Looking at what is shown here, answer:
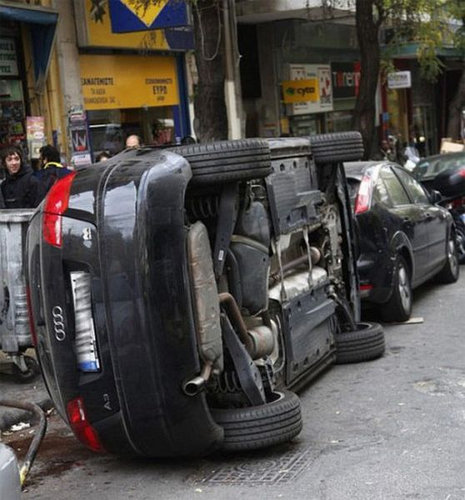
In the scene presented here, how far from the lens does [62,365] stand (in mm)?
5328

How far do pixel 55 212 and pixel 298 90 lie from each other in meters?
17.0

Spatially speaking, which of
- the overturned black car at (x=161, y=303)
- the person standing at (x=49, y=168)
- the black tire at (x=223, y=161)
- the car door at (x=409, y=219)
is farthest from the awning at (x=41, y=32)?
the black tire at (x=223, y=161)

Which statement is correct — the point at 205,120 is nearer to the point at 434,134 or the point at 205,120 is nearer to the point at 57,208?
the point at 57,208

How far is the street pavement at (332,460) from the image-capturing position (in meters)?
5.22

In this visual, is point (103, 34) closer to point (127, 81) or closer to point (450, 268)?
point (127, 81)

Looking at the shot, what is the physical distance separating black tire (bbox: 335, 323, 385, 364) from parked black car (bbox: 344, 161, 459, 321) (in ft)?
3.89

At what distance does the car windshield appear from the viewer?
565 inches

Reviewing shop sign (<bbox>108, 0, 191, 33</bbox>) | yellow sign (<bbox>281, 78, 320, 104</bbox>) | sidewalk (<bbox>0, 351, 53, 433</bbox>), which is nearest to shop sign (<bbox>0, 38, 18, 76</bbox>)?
shop sign (<bbox>108, 0, 191, 33</bbox>)

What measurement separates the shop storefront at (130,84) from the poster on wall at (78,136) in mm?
371

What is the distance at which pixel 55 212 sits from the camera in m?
5.37

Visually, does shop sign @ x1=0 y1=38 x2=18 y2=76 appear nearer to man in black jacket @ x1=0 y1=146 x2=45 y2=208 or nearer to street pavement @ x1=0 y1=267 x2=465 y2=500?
man in black jacket @ x1=0 y1=146 x2=45 y2=208

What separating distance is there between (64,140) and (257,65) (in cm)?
857

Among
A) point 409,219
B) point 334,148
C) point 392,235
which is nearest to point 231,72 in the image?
point 409,219

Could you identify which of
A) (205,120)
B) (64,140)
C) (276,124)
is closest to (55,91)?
(64,140)
